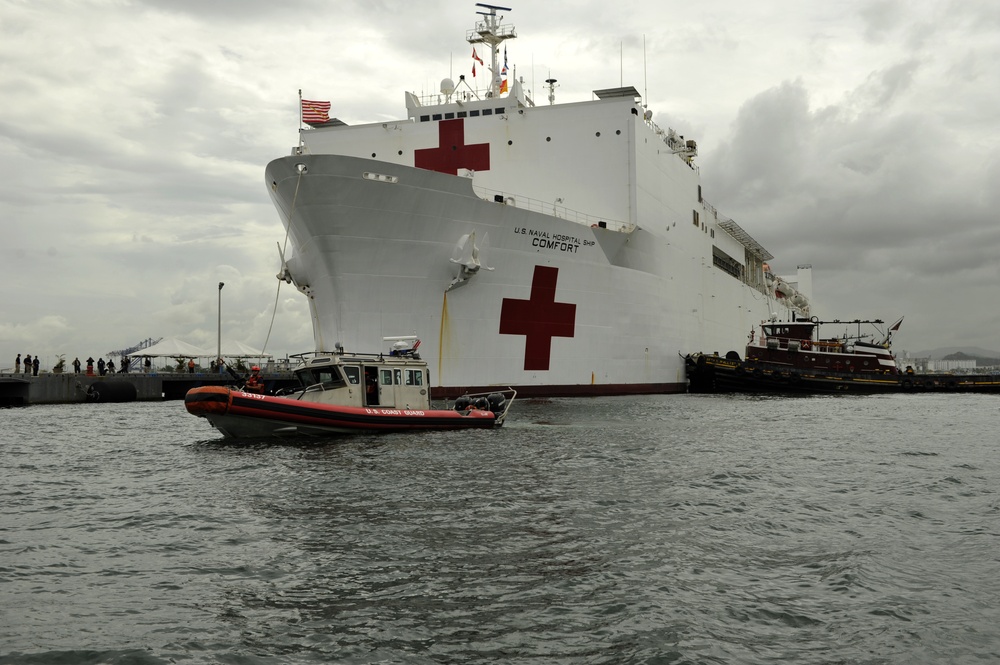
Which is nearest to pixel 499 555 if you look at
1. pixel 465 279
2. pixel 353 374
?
pixel 353 374

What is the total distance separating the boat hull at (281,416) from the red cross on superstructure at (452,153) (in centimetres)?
1159

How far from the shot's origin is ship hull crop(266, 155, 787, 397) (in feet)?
55.1

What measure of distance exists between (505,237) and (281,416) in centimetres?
804

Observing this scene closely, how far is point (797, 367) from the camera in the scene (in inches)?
1220

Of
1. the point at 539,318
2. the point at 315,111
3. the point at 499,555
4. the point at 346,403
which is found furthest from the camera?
the point at 315,111

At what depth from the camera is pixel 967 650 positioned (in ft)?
13.5

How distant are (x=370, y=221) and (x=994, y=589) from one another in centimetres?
1369

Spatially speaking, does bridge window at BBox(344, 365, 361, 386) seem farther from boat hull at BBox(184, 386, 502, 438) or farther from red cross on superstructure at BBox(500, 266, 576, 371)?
red cross on superstructure at BBox(500, 266, 576, 371)

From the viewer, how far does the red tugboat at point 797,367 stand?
91.9ft

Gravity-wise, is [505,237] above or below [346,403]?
above

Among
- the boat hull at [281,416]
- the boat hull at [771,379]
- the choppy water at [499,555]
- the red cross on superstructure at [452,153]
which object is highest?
the red cross on superstructure at [452,153]

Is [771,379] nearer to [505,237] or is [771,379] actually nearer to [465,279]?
[505,237]

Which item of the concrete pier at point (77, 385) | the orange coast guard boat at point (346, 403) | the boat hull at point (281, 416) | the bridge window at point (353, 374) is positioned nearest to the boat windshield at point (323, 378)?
the orange coast guard boat at point (346, 403)

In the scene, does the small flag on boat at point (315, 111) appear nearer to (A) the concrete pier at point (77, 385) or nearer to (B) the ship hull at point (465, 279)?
(B) the ship hull at point (465, 279)
